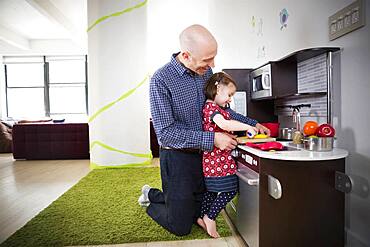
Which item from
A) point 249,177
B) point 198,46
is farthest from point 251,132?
point 198,46

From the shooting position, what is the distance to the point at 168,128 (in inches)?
62.0

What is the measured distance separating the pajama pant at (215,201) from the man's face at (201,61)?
26.5 inches

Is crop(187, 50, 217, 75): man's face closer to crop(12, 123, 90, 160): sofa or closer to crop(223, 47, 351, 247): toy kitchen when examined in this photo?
crop(223, 47, 351, 247): toy kitchen

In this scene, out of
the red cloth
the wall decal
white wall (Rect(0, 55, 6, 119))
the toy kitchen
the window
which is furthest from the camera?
the window

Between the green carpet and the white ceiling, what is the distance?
406 cm

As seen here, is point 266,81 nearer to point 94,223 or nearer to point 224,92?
point 224,92

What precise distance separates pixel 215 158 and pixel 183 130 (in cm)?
23

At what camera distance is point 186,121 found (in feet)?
5.35

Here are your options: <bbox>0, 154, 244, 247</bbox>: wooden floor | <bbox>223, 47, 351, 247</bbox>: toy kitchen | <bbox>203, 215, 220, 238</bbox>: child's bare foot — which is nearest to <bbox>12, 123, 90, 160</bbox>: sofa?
<bbox>0, 154, 244, 247</bbox>: wooden floor

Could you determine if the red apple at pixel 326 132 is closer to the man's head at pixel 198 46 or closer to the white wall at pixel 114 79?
the man's head at pixel 198 46

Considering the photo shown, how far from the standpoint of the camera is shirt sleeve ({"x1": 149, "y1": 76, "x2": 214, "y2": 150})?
151 centimetres

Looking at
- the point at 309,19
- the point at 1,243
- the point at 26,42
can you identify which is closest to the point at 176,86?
the point at 309,19

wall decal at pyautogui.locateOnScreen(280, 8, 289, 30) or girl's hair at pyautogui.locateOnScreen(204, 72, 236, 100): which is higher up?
wall decal at pyautogui.locateOnScreen(280, 8, 289, 30)

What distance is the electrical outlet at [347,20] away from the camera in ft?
4.22
